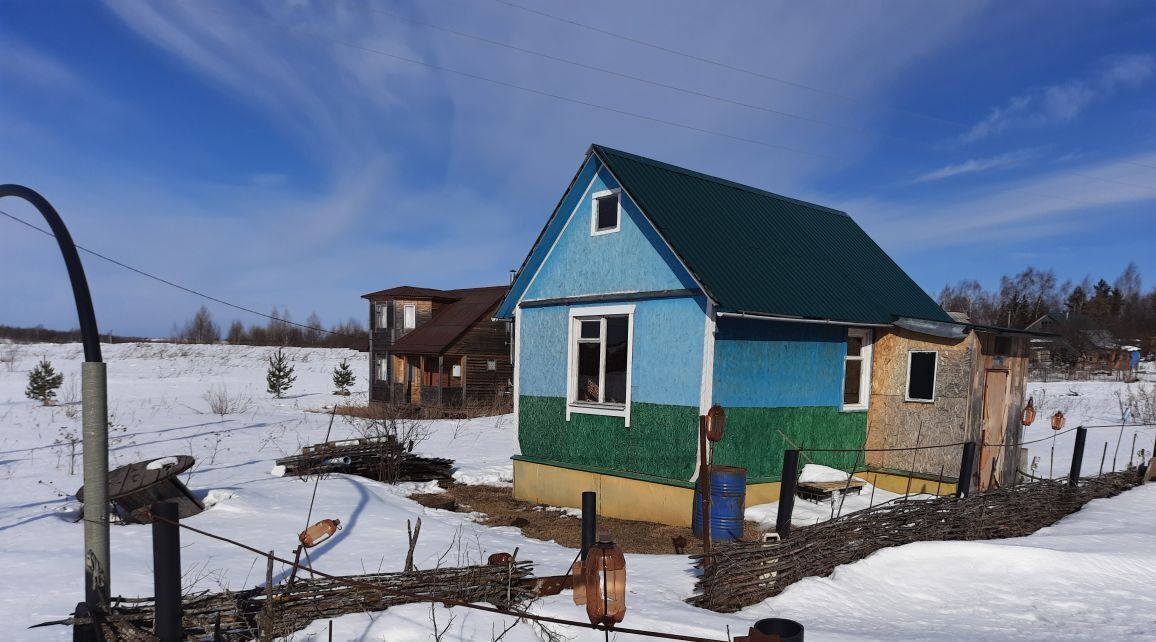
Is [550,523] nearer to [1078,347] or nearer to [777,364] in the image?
[777,364]

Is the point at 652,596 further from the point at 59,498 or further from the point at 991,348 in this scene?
the point at 59,498

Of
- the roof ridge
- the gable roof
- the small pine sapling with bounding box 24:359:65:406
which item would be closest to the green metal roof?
the roof ridge

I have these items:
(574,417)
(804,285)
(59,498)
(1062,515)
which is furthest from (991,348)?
(59,498)

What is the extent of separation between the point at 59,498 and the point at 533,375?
303 inches

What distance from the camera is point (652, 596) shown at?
6.52 m

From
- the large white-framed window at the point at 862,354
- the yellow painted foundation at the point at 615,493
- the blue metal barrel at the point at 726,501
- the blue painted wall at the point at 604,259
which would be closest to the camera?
the blue metal barrel at the point at 726,501

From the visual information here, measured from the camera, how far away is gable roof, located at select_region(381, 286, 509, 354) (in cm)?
2795

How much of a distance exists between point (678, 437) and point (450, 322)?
20.7 meters

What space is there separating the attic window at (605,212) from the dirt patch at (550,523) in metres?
4.74

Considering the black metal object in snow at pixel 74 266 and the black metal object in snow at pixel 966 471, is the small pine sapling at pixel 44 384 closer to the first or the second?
the black metal object in snow at pixel 74 266

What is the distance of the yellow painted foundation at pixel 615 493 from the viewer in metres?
10.0

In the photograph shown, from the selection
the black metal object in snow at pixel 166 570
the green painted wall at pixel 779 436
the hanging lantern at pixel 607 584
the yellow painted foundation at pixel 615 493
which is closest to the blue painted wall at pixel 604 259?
the green painted wall at pixel 779 436

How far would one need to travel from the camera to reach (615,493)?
1088cm

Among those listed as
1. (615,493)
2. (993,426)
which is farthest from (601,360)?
(993,426)
